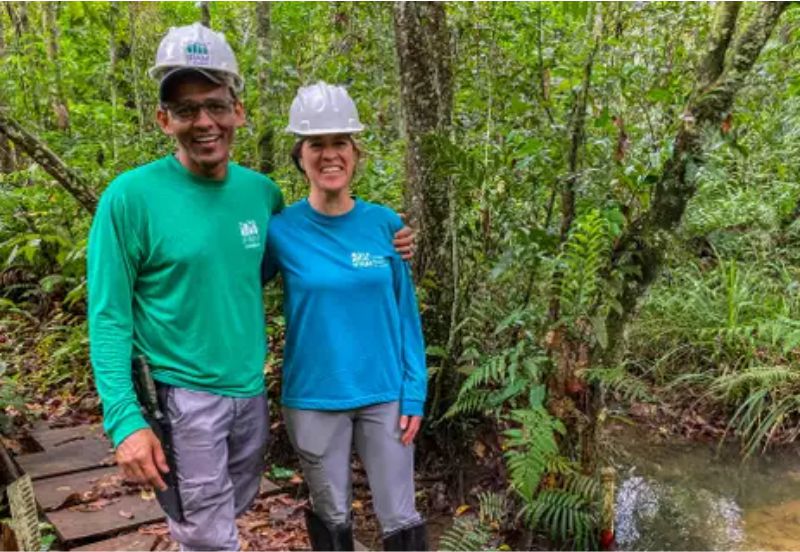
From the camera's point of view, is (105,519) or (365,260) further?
(105,519)

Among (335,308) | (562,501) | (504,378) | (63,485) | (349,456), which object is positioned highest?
(335,308)

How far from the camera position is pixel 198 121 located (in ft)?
7.82

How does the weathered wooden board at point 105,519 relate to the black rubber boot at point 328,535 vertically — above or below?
below

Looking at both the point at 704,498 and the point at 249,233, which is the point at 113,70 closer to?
the point at 249,233

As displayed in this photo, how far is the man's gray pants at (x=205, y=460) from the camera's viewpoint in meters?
2.34

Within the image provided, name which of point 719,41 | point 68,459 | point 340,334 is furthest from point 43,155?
point 719,41

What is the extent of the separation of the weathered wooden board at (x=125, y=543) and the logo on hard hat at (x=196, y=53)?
8.02 feet

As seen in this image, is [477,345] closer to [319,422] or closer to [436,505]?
[436,505]

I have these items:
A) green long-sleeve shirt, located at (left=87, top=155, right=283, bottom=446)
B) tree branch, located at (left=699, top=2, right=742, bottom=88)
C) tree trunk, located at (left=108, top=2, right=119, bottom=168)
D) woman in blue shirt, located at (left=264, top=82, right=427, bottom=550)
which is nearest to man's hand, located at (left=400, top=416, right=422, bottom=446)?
woman in blue shirt, located at (left=264, top=82, right=427, bottom=550)

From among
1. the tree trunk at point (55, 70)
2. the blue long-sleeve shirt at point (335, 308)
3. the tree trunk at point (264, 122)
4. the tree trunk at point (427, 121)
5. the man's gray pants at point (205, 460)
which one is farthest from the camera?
the tree trunk at point (55, 70)

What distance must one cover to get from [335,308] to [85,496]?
7.73 feet

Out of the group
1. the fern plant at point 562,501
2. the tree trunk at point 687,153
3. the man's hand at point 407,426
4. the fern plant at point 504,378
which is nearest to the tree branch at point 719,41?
the tree trunk at point 687,153

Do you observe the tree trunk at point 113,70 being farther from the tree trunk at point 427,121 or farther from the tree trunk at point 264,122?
the tree trunk at point 427,121

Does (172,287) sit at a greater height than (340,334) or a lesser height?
greater
